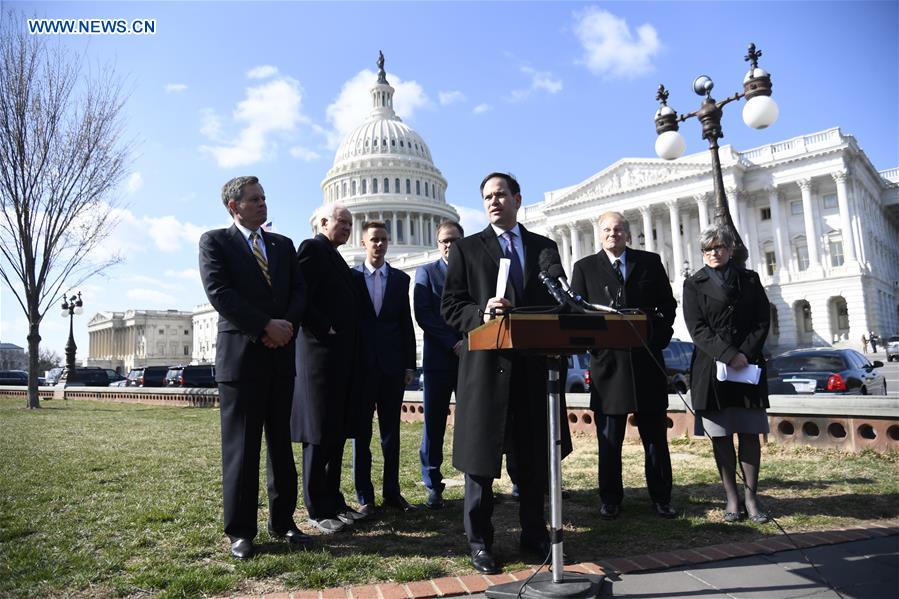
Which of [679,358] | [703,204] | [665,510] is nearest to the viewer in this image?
[665,510]

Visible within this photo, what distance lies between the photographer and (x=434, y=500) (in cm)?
575

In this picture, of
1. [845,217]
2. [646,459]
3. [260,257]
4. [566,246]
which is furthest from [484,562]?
[566,246]

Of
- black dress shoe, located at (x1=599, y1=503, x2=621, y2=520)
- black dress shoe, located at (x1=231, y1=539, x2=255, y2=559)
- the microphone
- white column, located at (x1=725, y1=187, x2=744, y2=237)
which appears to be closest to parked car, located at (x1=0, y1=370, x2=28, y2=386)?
black dress shoe, located at (x1=231, y1=539, x2=255, y2=559)

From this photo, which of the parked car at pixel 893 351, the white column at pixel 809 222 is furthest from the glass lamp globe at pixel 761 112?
the white column at pixel 809 222

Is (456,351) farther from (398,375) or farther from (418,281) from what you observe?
(418,281)

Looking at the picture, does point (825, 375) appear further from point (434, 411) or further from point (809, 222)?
point (809, 222)

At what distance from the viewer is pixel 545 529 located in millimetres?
4230

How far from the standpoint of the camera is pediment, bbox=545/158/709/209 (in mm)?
66312

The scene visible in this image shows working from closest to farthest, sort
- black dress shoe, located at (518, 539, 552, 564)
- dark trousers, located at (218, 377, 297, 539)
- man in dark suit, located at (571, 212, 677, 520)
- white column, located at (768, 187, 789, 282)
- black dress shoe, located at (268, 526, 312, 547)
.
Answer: black dress shoe, located at (518, 539, 552, 564) < dark trousers, located at (218, 377, 297, 539) < black dress shoe, located at (268, 526, 312, 547) < man in dark suit, located at (571, 212, 677, 520) < white column, located at (768, 187, 789, 282)

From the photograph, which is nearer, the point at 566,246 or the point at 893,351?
the point at 893,351

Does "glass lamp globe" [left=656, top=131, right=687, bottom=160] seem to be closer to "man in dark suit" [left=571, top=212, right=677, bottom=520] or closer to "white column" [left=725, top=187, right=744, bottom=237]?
"man in dark suit" [left=571, top=212, right=677, bottom=520]

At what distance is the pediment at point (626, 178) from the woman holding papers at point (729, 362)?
2556 inches

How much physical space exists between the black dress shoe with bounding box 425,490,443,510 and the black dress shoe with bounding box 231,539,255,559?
1902 mm

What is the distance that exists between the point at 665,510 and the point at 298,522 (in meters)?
3.11
